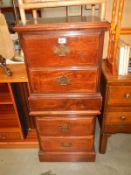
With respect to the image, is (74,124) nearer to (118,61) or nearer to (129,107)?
(129,107)

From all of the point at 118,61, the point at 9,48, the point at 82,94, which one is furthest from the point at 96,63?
the point at 9,48

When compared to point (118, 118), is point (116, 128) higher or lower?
lower

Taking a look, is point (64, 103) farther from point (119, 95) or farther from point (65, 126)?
point (119, 95)

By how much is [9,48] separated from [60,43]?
0.62 metres

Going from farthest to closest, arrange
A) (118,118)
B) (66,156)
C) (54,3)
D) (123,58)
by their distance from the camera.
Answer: (66,156) < (118,118) < (123,58) < (54,3)

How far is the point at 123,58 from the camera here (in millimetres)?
1214

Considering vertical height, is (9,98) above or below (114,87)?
below

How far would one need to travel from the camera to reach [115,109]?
1.29 m

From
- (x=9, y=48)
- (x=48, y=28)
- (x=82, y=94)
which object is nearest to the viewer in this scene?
(x=48, y=28)

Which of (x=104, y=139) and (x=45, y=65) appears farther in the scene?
(x=104, y=139)

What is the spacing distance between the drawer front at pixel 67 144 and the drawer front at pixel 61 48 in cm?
66

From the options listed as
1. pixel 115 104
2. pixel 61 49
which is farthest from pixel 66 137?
pixel 61 49

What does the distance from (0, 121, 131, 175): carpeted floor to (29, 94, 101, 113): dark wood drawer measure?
23.5 inches

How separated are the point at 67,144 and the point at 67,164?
22cm
